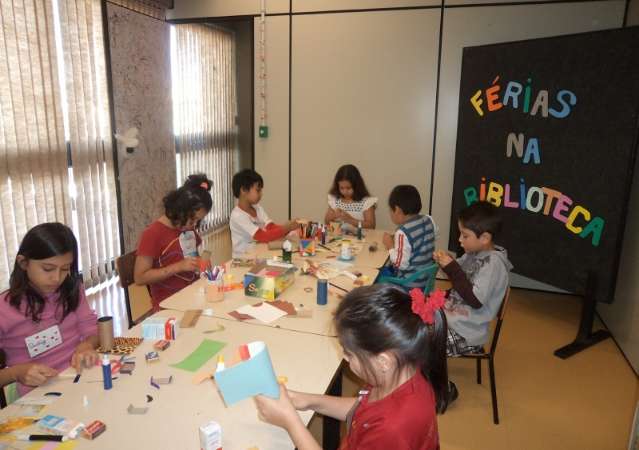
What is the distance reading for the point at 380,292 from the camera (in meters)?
1.20

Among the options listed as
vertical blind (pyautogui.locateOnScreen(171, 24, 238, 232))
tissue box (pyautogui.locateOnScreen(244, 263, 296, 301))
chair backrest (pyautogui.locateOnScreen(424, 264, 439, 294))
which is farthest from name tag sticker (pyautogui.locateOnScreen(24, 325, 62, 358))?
vertical blind (pyautogui.locateOnScreen(171, 24, 238, 232))

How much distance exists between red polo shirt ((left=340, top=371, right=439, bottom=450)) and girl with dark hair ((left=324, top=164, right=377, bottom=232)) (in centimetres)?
274

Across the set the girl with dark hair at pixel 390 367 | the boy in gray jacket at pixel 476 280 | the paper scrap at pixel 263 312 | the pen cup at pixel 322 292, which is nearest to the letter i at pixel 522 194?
the boy in gray jacket at pixel 476 280

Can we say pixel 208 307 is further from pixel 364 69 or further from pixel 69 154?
pixel 364 69

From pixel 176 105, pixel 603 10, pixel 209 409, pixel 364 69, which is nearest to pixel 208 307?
pixel 209 409

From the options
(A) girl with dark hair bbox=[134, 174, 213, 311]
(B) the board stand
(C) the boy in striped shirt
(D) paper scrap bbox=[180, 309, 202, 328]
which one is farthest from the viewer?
(B) the board stand

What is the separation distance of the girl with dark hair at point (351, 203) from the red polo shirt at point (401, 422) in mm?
2743

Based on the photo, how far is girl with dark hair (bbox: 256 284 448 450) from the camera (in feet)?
3.66

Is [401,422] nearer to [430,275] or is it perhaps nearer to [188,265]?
[188,265]

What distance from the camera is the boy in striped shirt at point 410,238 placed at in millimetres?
2910

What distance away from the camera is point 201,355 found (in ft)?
5.62

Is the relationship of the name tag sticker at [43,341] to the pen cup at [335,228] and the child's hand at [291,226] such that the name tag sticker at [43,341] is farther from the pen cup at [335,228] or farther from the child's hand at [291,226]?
the pen cup at [335,228]

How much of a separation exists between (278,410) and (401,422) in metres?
0.34

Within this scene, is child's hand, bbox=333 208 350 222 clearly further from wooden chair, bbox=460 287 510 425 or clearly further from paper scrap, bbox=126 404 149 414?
paper scrap, bbox=126 404 149 414
